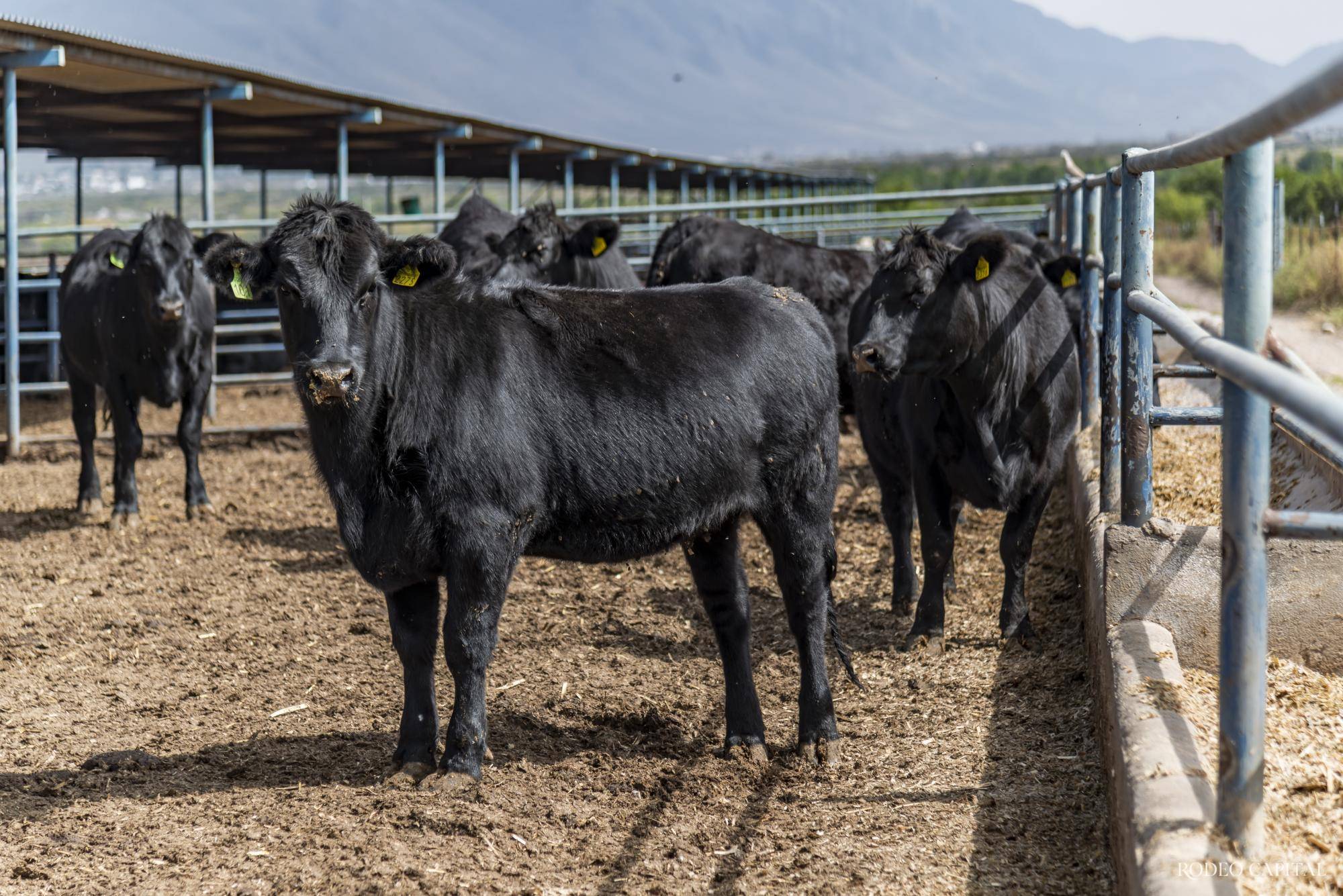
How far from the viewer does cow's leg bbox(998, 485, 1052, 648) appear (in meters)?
5.57

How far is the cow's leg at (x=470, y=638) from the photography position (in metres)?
4.05

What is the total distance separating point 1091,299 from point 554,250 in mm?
3340

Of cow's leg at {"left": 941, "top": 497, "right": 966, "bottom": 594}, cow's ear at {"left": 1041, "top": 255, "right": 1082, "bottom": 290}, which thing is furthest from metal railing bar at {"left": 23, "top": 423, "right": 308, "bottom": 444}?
cow's ear at {"left": 1041, "top": 255, "right": 1082, "bottom": 290}

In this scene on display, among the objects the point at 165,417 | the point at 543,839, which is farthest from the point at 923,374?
the point at 165,417

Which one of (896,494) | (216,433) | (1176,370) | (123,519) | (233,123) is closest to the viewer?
(1176,370)

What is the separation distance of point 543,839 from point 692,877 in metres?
0.48

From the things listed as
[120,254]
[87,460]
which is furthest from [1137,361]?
[87,460]

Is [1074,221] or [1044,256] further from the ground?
[1074,221]

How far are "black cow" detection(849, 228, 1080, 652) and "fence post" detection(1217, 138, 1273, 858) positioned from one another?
2.81 m

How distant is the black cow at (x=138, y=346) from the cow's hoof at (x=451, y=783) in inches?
211

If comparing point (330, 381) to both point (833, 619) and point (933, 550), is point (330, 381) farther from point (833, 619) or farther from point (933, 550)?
point (933, 550)

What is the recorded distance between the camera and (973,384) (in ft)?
18.6

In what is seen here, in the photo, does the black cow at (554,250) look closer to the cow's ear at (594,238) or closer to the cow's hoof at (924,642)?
the cow's ear at (594,238)

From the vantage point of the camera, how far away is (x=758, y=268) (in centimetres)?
958
